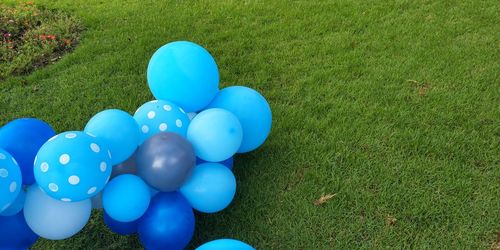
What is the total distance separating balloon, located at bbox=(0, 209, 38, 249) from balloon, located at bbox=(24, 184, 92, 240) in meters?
0.06

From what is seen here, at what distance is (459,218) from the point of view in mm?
2703

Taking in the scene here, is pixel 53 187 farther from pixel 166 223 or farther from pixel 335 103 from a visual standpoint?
pixel 335 103

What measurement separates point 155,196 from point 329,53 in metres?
2.56

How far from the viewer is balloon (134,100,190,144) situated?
259 cm

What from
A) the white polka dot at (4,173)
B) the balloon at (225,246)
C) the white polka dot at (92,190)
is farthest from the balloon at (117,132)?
the balloon at (225,246)

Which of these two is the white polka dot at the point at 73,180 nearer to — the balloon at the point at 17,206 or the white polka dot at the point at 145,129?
the balloon at the point at 17,206

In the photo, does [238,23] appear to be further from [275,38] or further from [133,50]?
[133,50]

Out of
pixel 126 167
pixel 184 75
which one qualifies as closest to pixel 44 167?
pixel 126 167

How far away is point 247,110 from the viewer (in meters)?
2.80

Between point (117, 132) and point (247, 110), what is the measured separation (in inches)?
31.6

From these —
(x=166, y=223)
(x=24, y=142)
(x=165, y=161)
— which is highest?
(x=24, y=142)

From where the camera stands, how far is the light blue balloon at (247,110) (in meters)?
2.80

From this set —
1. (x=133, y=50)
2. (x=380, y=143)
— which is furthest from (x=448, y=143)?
(x=133, y=50)

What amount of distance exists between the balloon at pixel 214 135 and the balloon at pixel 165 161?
0.09 metres
